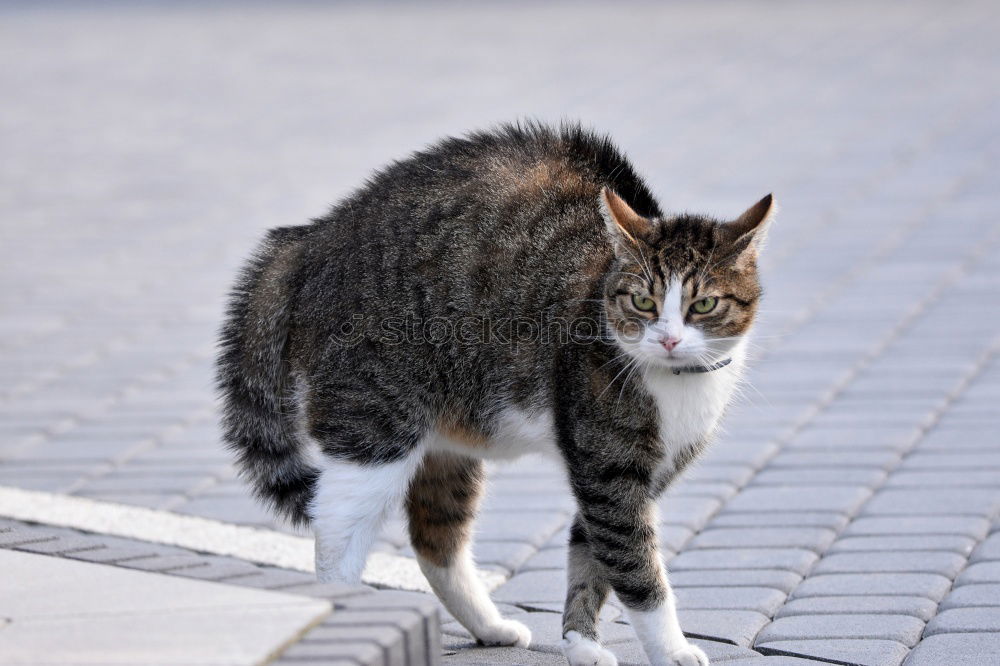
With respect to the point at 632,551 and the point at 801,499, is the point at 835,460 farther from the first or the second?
the point at 632,551

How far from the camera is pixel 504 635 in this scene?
4.21 metres

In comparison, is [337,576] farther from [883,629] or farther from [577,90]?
[577,90]

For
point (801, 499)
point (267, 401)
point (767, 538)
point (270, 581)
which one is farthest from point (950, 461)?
point (270, 581)

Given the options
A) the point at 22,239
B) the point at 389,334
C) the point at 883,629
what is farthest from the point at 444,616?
the point at 22,239

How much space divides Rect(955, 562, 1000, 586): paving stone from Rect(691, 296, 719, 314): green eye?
125 cm

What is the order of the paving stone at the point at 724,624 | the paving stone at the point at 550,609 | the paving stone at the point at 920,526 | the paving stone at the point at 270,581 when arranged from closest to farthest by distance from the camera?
the paving stone at the point at 270,581, the paving stone at the point at 724,624, the paving stone at the point at 550,609, the paving stone at the point at 920,526

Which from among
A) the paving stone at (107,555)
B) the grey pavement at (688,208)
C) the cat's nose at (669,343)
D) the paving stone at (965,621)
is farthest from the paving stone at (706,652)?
the paving stone at (107,555)

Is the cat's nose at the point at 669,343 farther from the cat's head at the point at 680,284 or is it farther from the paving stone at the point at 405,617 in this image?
the paving stone at the point at 405,617

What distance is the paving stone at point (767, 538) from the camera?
4.84 meters

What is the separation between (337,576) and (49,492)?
1.88 metres

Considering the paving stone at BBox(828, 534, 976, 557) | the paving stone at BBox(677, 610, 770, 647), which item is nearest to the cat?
the paving stone at BBox(677, 610, 770, 647)

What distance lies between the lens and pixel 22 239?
A: 9828mm

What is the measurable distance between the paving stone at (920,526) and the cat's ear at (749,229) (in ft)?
4.47

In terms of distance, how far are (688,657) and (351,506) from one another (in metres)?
1.01
